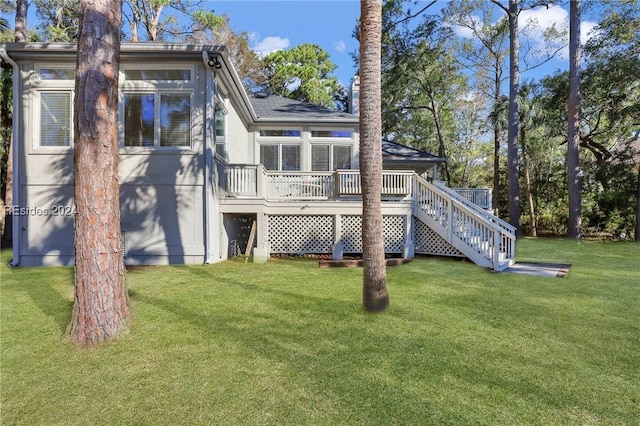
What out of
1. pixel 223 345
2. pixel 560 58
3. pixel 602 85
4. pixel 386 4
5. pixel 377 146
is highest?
pixel 386 4

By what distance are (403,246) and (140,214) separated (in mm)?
6234

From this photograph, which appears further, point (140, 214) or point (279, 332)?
point (140, 214)

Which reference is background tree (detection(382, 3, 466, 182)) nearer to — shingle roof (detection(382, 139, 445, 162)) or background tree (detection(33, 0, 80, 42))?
shingle roof (detection(382, 139, 445, 162))

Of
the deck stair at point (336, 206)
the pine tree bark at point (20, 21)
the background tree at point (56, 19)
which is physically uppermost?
the background tree at point (56, 19)

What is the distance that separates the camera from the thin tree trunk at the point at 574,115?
48.7ft

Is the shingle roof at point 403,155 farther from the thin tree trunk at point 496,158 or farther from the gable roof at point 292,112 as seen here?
the thin tree trunk at point 496,158

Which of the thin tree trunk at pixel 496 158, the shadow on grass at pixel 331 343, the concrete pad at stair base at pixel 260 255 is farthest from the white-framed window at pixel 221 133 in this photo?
the thin tree trunk at pixel 496 158

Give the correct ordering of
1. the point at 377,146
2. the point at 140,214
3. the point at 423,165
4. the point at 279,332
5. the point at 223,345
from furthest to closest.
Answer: the point at 423,165 < the point at 140,214 < the point at 377,146 < the point at 279,332 < the point at 223,345

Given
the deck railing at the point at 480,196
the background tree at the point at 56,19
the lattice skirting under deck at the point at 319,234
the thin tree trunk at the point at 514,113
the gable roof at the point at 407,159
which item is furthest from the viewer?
the thin tree trunk at the point at 514,113

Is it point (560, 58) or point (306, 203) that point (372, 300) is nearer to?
point (306, 203)

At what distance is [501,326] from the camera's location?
4059 millimetres

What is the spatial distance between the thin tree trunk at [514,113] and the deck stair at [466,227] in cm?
917

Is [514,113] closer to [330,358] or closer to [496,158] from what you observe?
[496,158]

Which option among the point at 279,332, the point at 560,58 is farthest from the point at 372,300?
the point at 560,58
